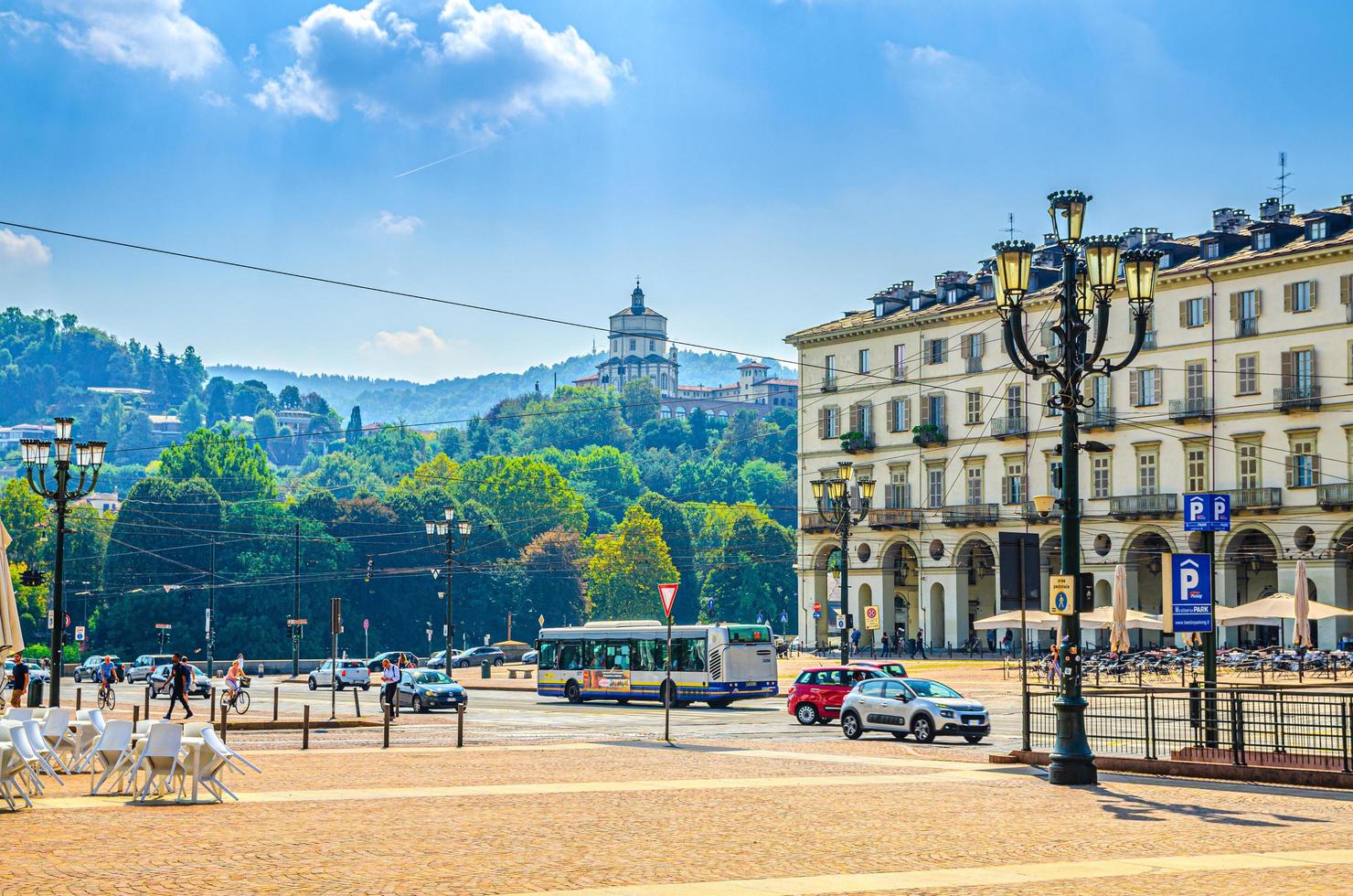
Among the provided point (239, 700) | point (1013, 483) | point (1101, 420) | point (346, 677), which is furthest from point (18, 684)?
point (1013, 483)

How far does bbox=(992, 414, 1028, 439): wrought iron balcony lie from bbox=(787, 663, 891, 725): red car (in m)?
49.2

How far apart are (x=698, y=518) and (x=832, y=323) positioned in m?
76.6

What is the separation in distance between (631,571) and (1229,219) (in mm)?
63852

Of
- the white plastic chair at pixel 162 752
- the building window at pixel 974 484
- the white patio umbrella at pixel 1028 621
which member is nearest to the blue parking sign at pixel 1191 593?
the white plastic chair at pixel 162 752

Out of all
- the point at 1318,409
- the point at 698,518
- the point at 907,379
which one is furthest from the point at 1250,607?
the point at 698,518

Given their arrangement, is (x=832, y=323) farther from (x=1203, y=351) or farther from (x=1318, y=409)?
(x=1318, y=409)

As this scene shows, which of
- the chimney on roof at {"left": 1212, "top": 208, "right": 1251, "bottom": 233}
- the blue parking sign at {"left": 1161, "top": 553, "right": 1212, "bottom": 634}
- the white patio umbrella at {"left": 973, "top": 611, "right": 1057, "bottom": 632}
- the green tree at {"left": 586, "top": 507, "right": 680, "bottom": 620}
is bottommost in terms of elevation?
the white patio umbrella at {"left": 973, "top": 611, "right": 1057, "bottom": 632}

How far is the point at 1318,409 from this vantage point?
242ft

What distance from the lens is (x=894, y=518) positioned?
91938 millimetres

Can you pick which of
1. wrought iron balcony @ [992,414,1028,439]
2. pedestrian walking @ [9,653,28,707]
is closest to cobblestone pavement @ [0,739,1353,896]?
pedestrian walking @ [9,653,28,707]

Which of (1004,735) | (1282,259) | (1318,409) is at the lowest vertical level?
(1004,735)

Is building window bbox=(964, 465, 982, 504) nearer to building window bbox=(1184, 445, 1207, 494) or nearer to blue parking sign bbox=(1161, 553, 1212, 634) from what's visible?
building window bbox=(1184, 445, 1207, 494)

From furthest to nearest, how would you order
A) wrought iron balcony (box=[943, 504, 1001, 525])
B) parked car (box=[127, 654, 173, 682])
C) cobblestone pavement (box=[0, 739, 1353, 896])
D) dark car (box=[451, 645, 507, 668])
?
dark car (box=[451, 645, 507, 668]) < wrought iron balcony (box=[943, 504, 1001, 525]) < parked car (box=[127, 654, 173, 682]) < cobblestone pavement (box=[0, 739, 1353, 896])

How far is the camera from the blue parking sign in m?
23.2
